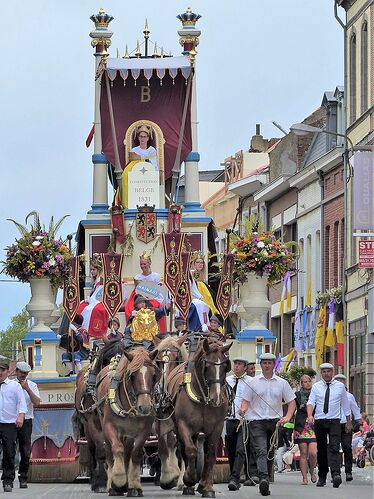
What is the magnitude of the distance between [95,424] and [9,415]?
4.08ft

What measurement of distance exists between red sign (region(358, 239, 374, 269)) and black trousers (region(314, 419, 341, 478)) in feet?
57.5

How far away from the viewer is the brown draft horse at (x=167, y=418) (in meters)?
25.6

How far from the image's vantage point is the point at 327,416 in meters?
28.9

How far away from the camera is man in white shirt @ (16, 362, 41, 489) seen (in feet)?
91.2

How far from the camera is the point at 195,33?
104 ft

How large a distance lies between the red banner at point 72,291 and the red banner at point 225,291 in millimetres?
2071

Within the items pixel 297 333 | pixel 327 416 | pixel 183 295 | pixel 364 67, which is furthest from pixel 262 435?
pixel 297 333

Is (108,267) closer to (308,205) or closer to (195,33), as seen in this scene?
(195,33)

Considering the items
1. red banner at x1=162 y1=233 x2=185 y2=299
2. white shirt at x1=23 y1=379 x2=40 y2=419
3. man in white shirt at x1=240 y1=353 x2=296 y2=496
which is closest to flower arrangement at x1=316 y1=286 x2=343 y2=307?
red banner at x1=162 y1=233 x2=185 y2=299

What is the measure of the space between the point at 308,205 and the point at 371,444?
2498 cm

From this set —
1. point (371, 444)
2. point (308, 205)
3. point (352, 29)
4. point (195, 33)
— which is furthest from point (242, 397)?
point (308, 205)

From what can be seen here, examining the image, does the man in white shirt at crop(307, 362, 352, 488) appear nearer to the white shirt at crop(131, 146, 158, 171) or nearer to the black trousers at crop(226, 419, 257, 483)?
the black trousers at crop(226, 419, 257, 483)

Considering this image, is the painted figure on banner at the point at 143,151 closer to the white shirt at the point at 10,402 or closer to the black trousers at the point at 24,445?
the black trousers at the point at 24,445

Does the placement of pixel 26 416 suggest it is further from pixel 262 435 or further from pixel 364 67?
pixel 364 67
